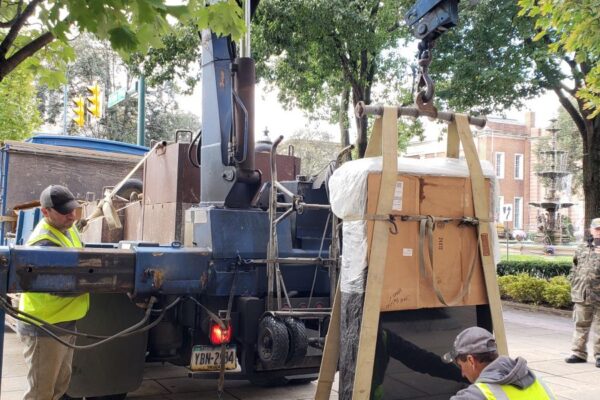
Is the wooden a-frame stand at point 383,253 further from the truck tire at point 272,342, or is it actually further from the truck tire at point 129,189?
the truck tire at point 129,189

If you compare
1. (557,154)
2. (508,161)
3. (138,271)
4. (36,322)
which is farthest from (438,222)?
(508,161)

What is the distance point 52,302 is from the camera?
3.88m

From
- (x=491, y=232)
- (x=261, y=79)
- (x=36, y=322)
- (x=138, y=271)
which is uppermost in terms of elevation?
(x=261, y=79)

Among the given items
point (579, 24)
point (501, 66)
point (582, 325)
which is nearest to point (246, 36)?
point (579, 24)

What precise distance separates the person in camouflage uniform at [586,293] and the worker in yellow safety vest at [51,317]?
6.05 m

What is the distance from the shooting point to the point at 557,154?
35.2 meters

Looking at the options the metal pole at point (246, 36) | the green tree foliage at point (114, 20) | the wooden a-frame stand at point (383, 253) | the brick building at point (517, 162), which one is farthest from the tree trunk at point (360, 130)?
the brick building at point (517, 162)

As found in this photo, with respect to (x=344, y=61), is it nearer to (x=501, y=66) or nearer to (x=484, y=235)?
(x=501, y=66)

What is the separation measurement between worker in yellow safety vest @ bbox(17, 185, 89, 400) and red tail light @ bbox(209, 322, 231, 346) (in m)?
0.98

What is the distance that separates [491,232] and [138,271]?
2.25 m

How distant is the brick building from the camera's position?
52469mm

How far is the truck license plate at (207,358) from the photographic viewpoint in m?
4.57

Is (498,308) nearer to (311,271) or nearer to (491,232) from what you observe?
(491,232)

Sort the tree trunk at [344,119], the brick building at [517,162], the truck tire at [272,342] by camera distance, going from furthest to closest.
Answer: the brick building at [517,162]
the tree trunk at [344,119]
the truck tire at [272,342]
